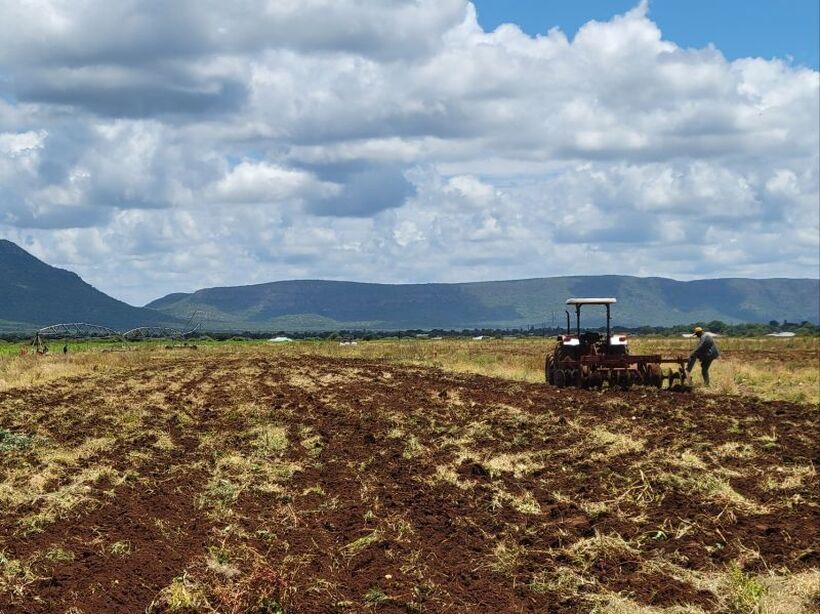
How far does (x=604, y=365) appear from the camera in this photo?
27.0 metres

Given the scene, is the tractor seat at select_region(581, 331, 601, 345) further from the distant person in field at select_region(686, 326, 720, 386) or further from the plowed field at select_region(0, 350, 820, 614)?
the plowed field at select_region(0, 350, 820, 614)

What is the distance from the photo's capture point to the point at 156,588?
9188 mm

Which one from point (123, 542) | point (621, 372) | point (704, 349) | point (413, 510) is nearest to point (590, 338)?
point (621, 372)

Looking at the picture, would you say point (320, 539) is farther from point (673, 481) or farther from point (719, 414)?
point (719, 414)

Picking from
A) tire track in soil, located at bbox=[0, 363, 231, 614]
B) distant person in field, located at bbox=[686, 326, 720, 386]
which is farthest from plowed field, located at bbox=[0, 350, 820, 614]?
distant person in field, located at bbox=[686, 326, 720, 386]

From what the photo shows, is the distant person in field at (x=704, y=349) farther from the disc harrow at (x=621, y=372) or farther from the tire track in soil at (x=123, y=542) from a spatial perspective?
the tire track in soil at (x=123, y=542)

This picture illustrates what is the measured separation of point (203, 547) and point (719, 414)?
14.1 metres

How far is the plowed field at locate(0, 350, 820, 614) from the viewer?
919 centimetres

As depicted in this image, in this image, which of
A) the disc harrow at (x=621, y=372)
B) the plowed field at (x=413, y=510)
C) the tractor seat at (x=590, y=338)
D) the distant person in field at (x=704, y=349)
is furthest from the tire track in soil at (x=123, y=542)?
the distant person in field at (x=704, y=349)

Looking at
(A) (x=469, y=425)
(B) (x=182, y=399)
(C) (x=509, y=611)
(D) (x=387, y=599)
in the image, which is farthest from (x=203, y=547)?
(B) (x=182, y=399)

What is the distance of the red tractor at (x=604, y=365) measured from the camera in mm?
26875

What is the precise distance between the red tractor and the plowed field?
162 inches

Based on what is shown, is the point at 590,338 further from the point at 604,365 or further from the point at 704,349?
the point at 704,349

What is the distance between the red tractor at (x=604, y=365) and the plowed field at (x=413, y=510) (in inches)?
162
